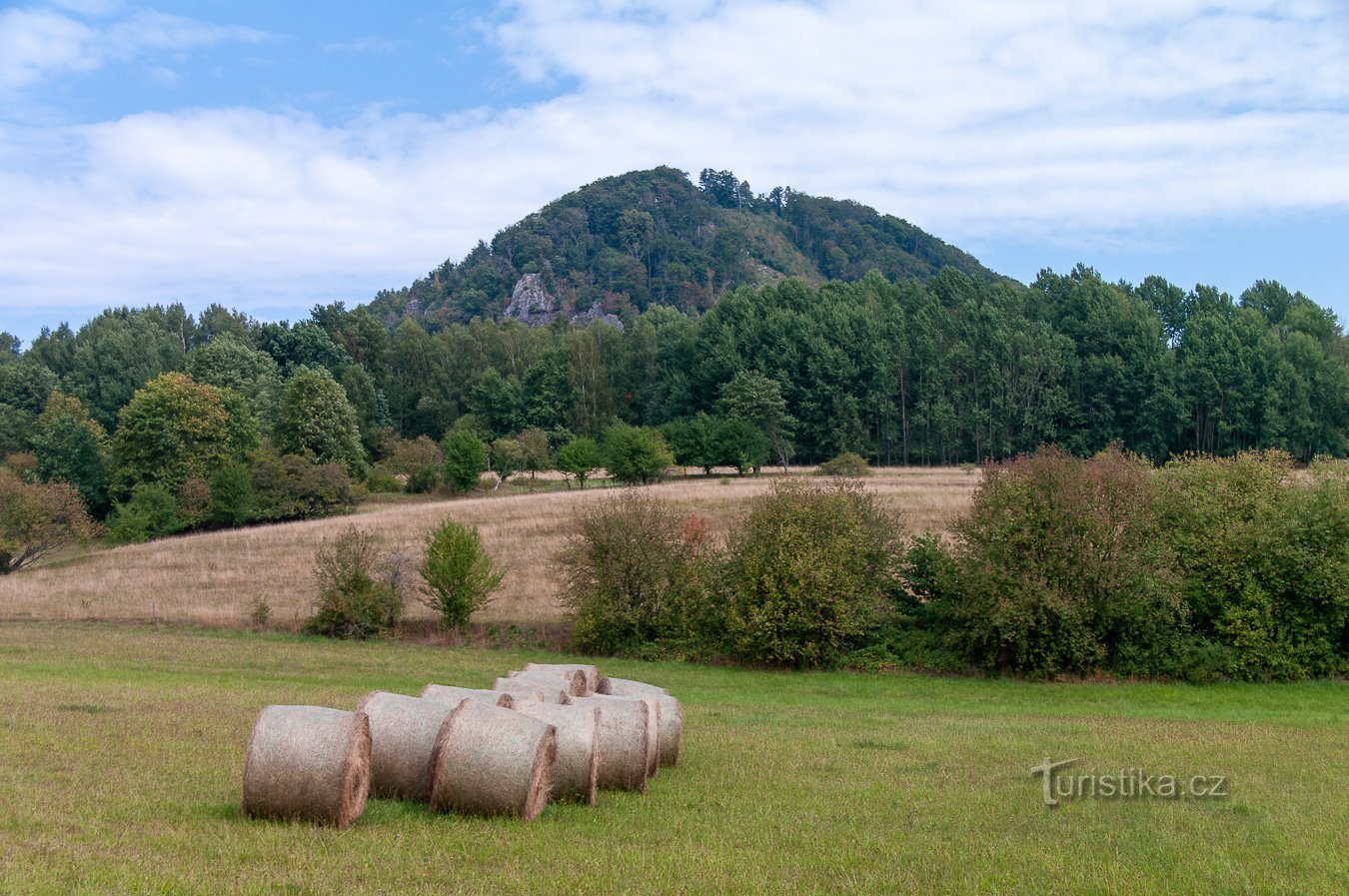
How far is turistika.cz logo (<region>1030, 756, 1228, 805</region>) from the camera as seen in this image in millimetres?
A: 13016

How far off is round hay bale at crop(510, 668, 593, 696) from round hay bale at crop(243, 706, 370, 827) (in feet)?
15.8

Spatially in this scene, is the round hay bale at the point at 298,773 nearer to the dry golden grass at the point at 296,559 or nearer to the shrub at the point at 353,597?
the shrub at the point at 353,597

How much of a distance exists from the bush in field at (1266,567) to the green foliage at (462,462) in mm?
57741

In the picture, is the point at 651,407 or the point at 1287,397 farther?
the point at 651,407

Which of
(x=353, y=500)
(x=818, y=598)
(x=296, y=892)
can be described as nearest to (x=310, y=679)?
(x=818, y=598)

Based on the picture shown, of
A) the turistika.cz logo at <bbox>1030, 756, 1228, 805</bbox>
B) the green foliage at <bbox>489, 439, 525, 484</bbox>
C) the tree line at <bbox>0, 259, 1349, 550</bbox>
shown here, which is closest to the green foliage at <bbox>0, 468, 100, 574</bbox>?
the tree line at <bbox>0, 259, 1349, 550</bbox>

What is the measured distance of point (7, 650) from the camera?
29.4 m

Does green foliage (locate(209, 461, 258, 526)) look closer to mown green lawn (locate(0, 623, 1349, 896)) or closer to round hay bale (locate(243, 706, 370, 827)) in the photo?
mown green lawn (locate(0, 623, 1349, 896))

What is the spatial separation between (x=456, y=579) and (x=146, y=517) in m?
37.9

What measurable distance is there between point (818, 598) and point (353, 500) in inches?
1924

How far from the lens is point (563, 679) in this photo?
15.3 metres

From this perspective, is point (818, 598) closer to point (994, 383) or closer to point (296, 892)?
point (296, 892)

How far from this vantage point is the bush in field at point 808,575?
3244 cm

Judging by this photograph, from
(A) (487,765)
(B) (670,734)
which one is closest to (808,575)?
(B) (670,734)
